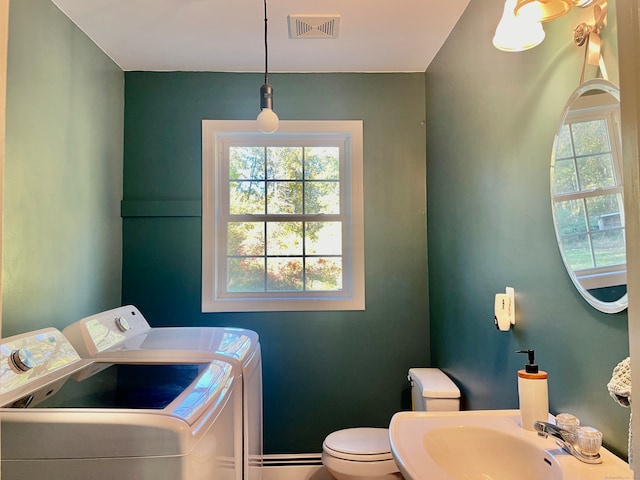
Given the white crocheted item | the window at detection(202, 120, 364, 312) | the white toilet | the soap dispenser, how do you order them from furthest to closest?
the window at detection(202, 120, 364, 312) → the white toilet → the soap dispenser → the white crocheted item

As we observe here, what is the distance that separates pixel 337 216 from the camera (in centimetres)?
258

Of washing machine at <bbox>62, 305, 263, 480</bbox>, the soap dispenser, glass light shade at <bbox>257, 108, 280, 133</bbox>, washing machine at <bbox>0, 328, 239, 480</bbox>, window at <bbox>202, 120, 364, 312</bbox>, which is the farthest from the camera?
window at <bbox>202, 120, 364, 312</bbox>

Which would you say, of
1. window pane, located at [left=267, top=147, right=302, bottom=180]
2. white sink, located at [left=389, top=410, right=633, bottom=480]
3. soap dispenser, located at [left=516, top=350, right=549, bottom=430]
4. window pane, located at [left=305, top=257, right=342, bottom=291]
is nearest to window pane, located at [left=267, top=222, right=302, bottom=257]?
window pane, located at [left=305, top=257, right=342, bottom=291]

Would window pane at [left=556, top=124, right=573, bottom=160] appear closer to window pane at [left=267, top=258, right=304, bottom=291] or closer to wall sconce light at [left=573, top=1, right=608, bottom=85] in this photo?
wall sconce light at [left=573, top=1, right=608, bottom=85]

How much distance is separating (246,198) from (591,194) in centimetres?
192

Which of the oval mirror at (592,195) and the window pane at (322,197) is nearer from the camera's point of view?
the oval mirror at (592,195)

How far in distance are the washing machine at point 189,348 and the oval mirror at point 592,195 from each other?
3.74 ft

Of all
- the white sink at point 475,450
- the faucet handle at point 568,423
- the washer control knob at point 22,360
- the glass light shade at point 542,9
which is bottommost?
the white sink at point 475,450

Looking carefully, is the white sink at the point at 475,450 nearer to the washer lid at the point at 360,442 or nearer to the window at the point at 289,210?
the washer lid at the point at 360,442

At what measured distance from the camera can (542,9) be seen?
3.56ft

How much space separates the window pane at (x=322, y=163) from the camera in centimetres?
261

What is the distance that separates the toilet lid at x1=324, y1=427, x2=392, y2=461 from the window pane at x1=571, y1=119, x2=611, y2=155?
145 cm

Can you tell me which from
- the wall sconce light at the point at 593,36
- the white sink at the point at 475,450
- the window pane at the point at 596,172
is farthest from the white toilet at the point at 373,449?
the wall sconce light at the point at 593,36

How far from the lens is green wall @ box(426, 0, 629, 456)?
3.56 feet
